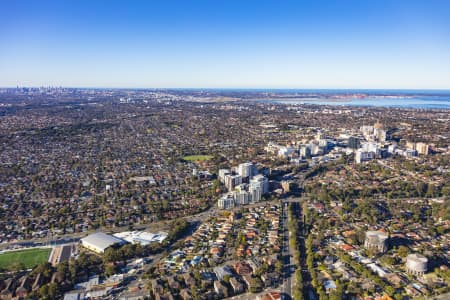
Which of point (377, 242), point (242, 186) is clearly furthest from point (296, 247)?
point (242, 186)

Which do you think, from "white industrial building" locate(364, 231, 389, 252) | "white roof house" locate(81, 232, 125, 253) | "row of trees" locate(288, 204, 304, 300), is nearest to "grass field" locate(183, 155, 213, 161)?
"row of trees" locate(288, 204, 304, 300)

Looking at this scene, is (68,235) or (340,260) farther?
(68,235)

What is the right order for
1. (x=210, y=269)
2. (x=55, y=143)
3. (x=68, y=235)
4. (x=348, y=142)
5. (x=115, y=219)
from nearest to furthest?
1. (x=210, y=269)
2. (x=68, y=235)
3. (x=115, y=219)
4. (x=348, y=142)
5. (x=55, y=143)

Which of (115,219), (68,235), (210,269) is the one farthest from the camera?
(115,219)

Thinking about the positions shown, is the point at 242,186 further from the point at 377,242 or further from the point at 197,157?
the point at 197,157

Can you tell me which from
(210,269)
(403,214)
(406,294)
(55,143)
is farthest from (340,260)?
(55,143)

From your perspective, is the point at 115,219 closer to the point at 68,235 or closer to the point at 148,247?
the point at 68,235
